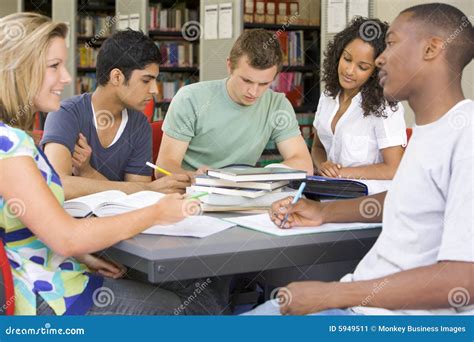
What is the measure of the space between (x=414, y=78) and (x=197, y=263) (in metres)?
0.60

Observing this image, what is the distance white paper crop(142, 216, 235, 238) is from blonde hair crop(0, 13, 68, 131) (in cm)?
40

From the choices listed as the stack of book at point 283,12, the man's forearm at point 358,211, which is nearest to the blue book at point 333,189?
the man's forearm at point 358,211

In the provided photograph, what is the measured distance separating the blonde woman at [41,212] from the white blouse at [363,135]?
156 cm

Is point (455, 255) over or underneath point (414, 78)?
underneath

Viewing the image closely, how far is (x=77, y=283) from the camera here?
1.62 meters

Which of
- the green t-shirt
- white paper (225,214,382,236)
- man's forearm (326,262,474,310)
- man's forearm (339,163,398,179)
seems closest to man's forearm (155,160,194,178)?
the green t-shirt

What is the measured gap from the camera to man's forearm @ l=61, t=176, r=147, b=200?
223 centimetres

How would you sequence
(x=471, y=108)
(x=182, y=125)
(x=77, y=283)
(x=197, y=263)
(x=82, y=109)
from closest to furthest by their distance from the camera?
(x=471, y=108) < (x=197, y=263) < (x=77, y=283) < (x=82, y=109) < (x=182, y=125)

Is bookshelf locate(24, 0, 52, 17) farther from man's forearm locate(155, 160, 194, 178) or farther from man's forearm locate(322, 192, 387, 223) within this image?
man's forearm locate(322, 192, 387, 223)

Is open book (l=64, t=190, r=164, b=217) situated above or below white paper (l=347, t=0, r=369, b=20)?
below

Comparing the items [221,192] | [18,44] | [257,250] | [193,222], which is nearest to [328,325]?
[257,250]

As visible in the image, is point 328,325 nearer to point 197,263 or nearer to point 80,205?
point 197,263

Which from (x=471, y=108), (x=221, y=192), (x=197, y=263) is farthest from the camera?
(x=221, y=192)

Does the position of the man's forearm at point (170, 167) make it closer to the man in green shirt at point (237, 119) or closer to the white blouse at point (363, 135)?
the man in green shirt at point (237, 119)
